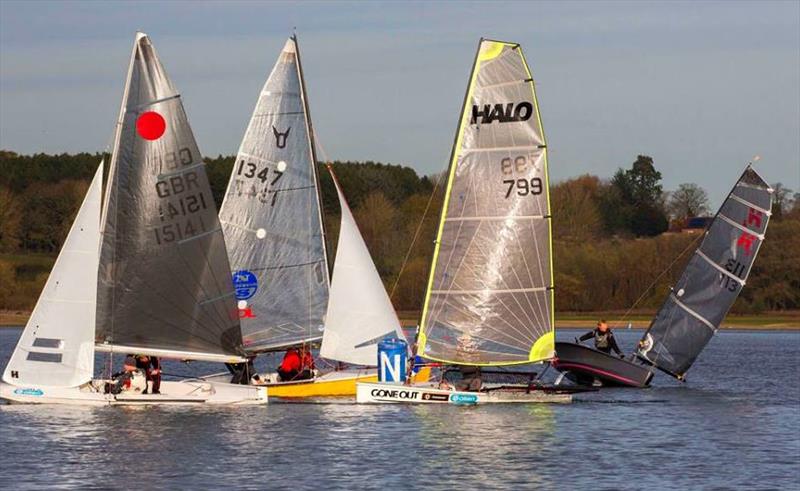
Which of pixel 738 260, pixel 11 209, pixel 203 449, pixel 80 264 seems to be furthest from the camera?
pixel 11 209

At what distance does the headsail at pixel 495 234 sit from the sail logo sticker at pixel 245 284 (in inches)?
225

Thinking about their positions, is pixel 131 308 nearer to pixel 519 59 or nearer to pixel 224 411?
pixel 224 411

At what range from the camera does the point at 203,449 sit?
32.9 m

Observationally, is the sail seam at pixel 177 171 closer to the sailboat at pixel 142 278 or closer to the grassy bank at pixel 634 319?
the sailboat at pixel 142 278

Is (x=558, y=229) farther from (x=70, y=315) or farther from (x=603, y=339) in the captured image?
(x=70, y=315)

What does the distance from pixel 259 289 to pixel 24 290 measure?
77875 mm

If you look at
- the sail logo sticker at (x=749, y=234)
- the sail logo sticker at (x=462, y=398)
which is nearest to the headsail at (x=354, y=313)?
the sail logo sticker at (x=462, y=398)

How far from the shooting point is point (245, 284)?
145 feet

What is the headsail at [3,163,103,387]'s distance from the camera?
37906 mm

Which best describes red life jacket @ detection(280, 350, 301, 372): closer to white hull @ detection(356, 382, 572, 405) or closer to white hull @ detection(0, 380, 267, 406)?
white hull @ detection(356, 382, 572, 405)

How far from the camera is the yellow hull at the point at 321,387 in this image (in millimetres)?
42031

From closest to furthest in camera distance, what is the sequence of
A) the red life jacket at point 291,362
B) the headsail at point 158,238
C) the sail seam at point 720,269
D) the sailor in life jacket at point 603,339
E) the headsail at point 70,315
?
the headsail at point 70,315, the headsail at point 158,238, the red life jacket at point 291,362, the sailor in life jacket at point 603,339, the sail seam at point 720,269

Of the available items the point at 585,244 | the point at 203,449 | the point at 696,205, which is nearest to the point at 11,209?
the point at 585,244

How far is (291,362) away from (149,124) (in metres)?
7.79
